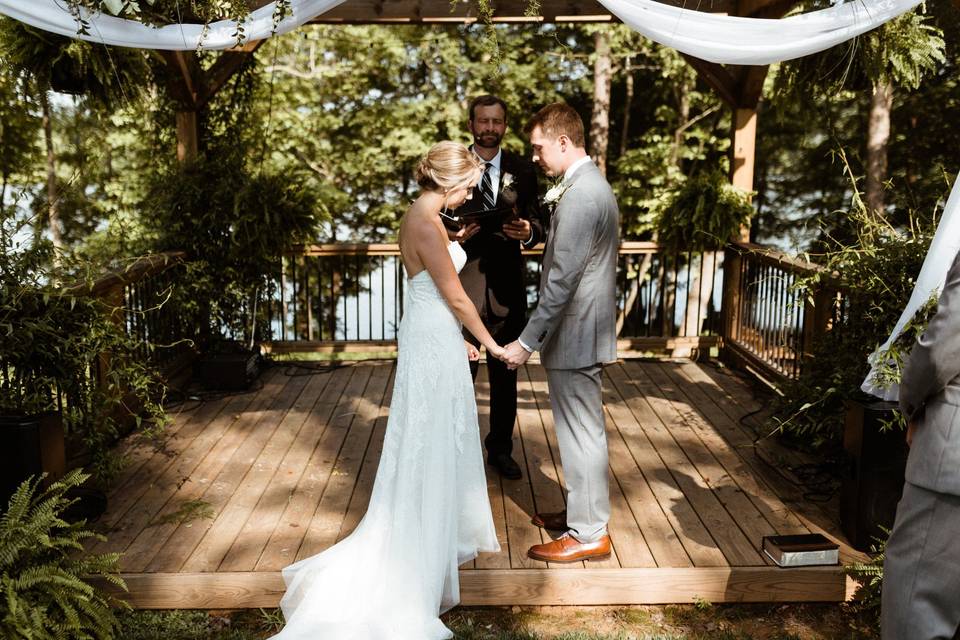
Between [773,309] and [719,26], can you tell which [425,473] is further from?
[773,309]

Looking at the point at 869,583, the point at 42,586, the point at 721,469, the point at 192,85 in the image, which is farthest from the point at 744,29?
the point at 192,85

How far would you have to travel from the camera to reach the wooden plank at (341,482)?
351 cm

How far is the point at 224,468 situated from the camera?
4.37m

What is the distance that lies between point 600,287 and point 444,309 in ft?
1.96

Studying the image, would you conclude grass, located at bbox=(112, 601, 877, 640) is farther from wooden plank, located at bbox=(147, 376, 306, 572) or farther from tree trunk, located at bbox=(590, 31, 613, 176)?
tree trunk, located at bbox=(590, 31, 613, 176)

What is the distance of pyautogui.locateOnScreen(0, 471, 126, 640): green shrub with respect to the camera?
2.56 m

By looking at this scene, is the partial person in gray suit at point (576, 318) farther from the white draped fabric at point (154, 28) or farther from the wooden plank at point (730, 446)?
the white draped fabric at point (154, 28)

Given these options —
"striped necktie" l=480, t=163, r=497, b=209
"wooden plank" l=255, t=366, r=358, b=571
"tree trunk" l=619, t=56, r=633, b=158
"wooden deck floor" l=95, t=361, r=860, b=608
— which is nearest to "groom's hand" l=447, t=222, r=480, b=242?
"striped necktie" l=480, t=163, r=497, b=209

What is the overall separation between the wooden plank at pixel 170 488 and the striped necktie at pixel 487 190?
201 cm

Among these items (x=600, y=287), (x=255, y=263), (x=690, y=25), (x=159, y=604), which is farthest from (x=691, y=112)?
(x=159, y=604)

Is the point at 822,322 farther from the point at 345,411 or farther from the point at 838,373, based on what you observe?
the point at 345,411

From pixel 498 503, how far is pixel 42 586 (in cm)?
194

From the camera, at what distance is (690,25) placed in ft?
12.6

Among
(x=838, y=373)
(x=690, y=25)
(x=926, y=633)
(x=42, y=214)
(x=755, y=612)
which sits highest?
(x=690, y=25)
